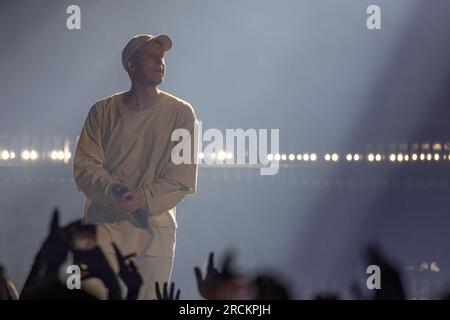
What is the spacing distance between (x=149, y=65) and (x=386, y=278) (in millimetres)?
1982

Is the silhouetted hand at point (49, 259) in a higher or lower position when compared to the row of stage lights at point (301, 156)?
lower

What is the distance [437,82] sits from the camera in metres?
6.27

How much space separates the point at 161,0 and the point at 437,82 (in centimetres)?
A: 195

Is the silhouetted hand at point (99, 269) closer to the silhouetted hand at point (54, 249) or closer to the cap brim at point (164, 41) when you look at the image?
the silhouetted hand at point (54, 249)

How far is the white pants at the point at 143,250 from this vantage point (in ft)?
18.3

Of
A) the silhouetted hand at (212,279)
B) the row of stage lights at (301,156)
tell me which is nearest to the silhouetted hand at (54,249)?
the row of stage lights at (301,156)

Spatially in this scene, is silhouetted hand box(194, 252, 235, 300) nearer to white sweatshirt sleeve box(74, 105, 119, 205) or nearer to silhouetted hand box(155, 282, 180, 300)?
silhouetted hand box(155, 282, 180, 300)

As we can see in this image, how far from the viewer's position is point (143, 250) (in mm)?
5574

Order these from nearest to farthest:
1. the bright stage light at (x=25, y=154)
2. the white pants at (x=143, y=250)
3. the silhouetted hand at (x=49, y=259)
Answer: the white pants at (x=143, y=250), the silhouetted hand at (x=49, y=259), the bright stage light at (x=25, y=154)

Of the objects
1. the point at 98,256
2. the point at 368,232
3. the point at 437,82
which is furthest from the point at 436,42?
the point at 98,256

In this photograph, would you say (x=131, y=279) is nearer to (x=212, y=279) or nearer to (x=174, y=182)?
(x=212, y=279)

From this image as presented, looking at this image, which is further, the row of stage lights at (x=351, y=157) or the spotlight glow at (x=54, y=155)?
the spotlight glow at (x=54, y=155)

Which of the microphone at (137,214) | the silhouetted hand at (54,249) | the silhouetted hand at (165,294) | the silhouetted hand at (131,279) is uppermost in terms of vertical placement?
the microphone at (137,214)

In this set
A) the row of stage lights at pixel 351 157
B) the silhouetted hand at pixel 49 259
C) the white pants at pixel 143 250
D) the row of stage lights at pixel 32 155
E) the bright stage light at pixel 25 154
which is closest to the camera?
the white pants at pixel 143 250
